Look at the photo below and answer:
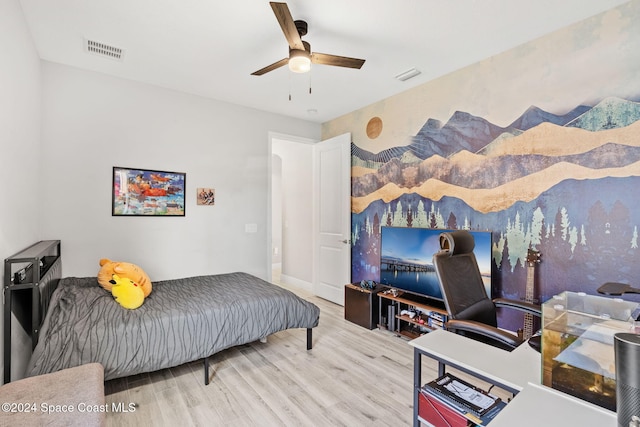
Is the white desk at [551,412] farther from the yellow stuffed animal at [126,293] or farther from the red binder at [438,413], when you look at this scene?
the yellow stuffed animal at [126,293]

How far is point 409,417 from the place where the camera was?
1.97m

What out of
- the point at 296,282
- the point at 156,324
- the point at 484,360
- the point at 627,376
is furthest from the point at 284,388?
the point at 296,282

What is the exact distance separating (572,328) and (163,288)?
320 centimetres

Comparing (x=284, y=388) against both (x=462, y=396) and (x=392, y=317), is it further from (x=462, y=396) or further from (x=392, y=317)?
(x=392, y=317)

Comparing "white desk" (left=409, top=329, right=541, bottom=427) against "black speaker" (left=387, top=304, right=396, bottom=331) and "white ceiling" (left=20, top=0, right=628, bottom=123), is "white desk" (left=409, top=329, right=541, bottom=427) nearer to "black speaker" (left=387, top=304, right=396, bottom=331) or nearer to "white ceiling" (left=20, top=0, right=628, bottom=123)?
"black speaker" (left=387, top=304, right=396, bottom=331)

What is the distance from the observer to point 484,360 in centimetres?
131

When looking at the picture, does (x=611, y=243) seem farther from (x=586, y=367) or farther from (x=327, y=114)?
(x=327, y=114)

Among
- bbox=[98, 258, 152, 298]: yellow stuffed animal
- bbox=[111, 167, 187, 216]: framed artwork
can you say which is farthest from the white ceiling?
bbox=[98, 258, 152, 298]: yellow stuffed animal

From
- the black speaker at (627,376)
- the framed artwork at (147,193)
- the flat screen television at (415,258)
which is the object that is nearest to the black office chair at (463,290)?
the flat screen television at (415,258)

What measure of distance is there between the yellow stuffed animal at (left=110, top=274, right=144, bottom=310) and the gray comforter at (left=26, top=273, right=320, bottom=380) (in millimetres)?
60

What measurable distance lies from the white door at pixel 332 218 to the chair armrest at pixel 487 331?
250 centimetres

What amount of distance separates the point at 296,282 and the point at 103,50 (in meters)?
Result: 4.14

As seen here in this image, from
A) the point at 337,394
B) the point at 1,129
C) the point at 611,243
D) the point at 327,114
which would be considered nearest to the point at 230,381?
the point at 337,394

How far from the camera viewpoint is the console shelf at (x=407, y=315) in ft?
9.73
